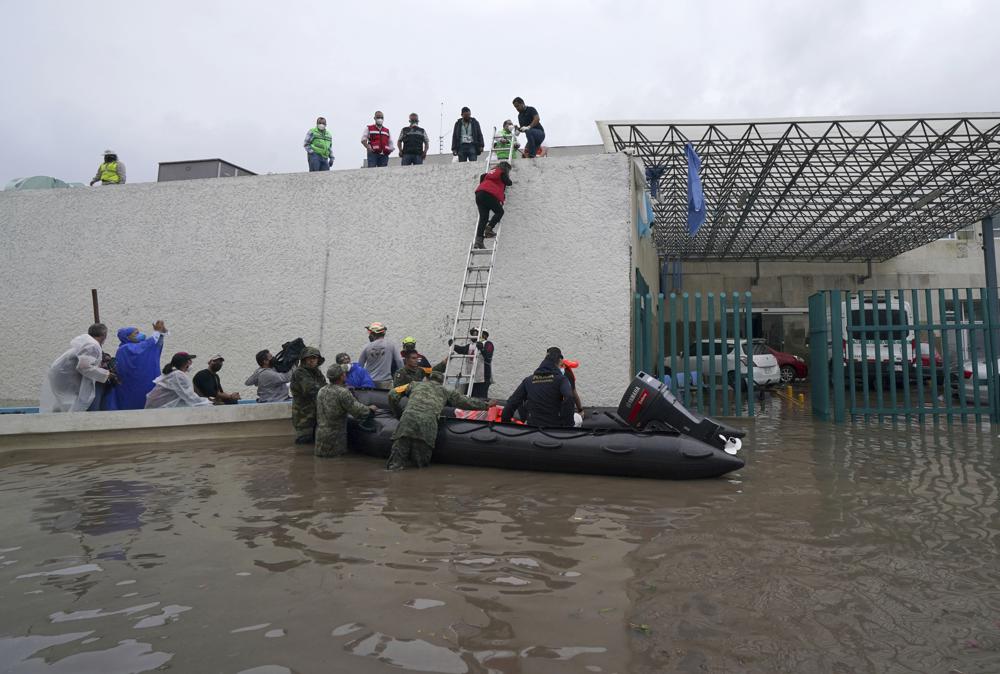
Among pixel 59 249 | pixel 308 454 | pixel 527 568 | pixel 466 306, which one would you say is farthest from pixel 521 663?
pixel 59 249

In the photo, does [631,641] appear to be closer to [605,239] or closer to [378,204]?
[605,239]

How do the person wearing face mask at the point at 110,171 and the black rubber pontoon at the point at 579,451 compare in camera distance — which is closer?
the black rubber pontoon at the point at 579,451

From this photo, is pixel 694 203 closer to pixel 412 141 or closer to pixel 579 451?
pixel 412 141

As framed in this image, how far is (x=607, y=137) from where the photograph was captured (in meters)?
14.4

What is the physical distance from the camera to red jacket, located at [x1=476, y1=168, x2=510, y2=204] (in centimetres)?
957

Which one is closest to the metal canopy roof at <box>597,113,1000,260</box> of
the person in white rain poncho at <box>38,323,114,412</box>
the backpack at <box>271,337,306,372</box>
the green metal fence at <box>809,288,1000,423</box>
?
the green metal fence at <box>809,288,1000,423</box>

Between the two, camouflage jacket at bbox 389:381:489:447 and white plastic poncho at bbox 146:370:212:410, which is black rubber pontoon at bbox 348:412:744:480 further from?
→ white plastic poncho at bbox 146:370:212:410

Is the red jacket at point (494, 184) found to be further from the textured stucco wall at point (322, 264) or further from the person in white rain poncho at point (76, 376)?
the person in white rain poncho at point (76, 376)

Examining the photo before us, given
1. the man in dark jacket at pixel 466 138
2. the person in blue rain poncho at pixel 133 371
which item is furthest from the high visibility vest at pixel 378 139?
the person in blue rain poncho at pixel 133 371

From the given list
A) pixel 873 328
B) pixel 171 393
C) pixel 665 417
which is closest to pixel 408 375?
pixel 171 393

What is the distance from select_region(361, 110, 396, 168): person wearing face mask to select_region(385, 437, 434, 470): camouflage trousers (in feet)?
22.6

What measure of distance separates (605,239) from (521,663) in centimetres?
785

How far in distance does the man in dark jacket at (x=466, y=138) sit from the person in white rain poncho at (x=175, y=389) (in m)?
5.60

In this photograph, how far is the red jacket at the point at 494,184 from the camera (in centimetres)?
957
